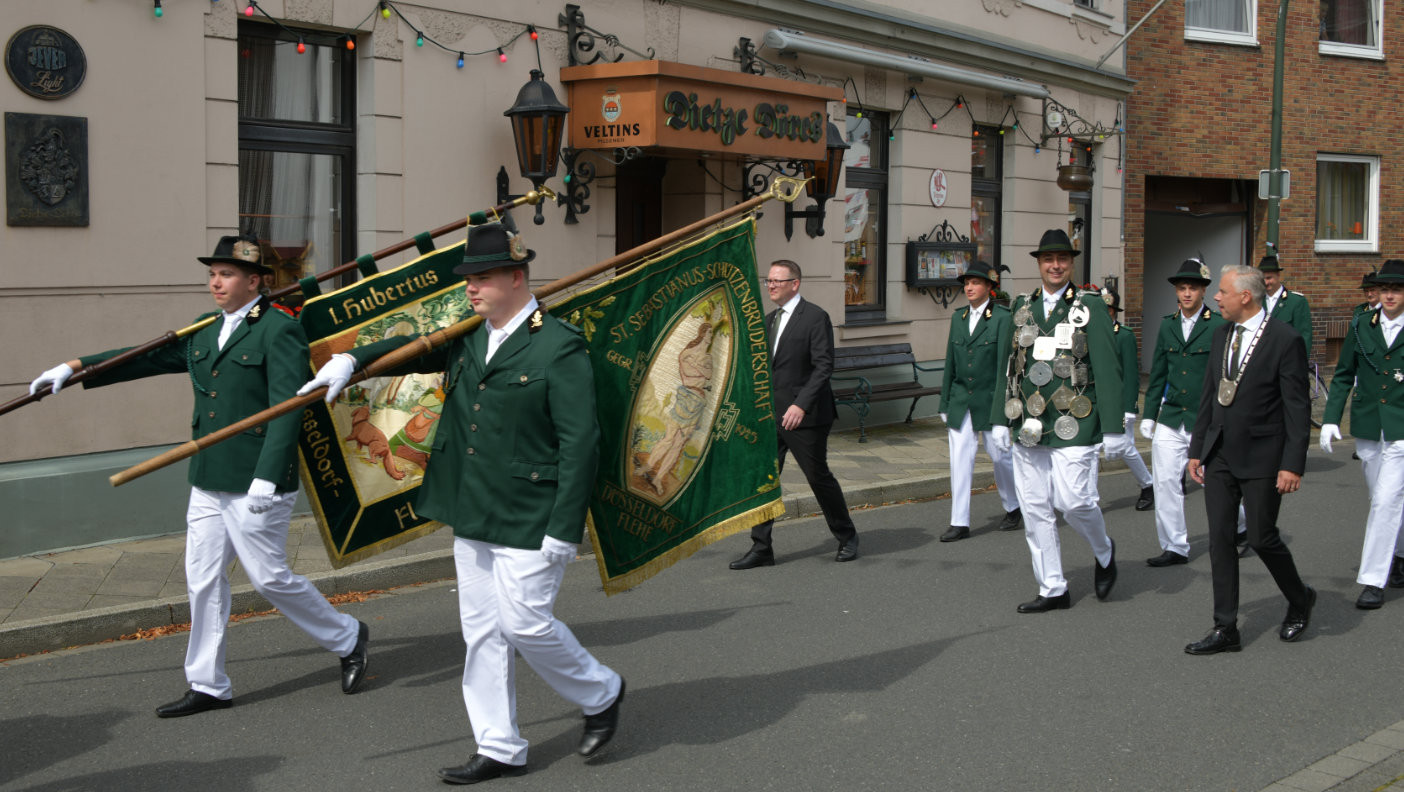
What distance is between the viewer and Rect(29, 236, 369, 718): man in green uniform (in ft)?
18.6

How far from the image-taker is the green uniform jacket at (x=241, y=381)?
563 centimetres

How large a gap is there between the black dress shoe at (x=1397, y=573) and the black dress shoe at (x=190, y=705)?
6.57 metres

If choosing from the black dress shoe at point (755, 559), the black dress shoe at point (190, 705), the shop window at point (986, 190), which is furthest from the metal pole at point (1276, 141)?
the black dress shoe at point (190, 705)

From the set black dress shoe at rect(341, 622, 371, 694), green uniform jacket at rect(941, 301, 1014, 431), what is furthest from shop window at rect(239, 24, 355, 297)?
black dress shoe at rect(341, 622, 371, 694)

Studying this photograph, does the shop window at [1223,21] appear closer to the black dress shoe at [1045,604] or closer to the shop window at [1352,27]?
the shop window at [1352,27]

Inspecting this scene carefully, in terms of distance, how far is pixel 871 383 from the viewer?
50.7 ft

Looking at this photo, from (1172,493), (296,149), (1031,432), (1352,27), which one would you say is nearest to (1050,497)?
(1031,432)

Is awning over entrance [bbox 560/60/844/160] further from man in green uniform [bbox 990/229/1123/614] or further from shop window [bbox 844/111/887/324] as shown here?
man in green uniform [bbox 990/229/1123/614]

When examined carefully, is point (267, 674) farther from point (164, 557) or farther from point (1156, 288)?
point (1156, 288)

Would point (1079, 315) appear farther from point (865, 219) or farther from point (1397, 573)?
point (865, 219)

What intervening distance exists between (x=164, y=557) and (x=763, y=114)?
6.97 m

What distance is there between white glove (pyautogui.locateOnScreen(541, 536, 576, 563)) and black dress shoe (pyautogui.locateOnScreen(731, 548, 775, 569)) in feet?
13.0

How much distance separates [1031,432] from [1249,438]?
44.6 inches

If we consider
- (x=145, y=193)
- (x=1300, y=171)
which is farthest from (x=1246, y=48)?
(x=145, y=193)
